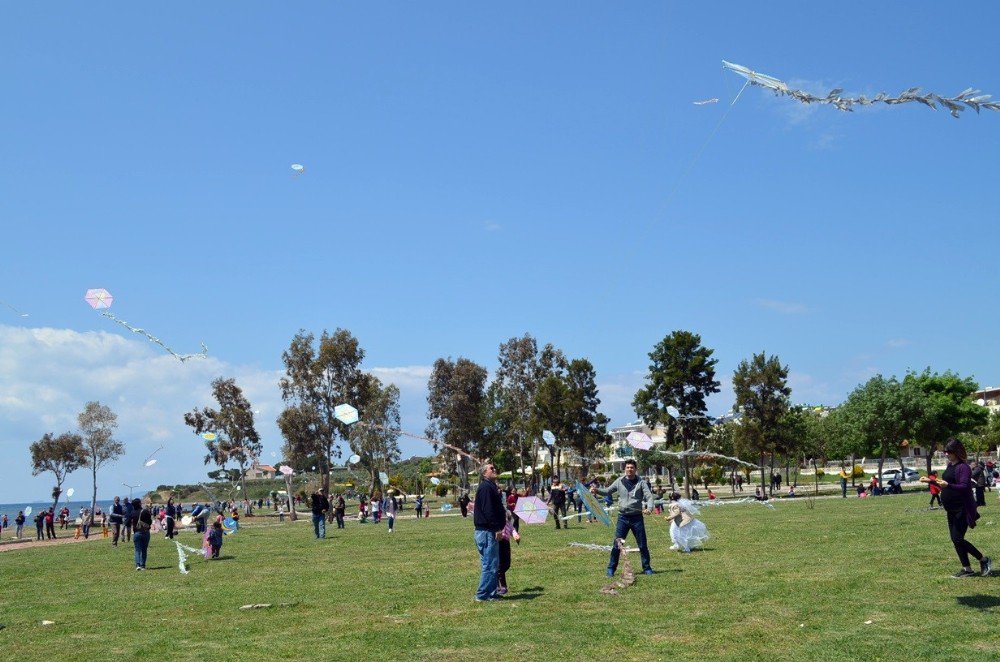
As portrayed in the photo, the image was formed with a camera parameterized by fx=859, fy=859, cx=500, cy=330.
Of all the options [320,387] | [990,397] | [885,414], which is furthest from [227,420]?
[990,397]

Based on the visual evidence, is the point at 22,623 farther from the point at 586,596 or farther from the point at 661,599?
the point at 661,599

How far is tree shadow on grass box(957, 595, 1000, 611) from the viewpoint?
9.32 meters

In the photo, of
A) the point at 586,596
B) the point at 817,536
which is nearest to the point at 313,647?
the point at 586,596

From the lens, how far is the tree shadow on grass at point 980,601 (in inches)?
367

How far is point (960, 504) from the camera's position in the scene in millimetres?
11211

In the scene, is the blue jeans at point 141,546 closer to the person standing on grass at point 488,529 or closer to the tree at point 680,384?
the person standing on grass at point 488,529

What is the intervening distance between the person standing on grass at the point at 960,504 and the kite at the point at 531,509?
897 centimetres

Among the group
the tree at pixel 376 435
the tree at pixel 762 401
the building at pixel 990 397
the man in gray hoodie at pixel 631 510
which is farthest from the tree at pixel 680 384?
the building at pixel 990 397

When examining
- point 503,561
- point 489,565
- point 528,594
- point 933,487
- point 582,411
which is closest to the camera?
point 489,565

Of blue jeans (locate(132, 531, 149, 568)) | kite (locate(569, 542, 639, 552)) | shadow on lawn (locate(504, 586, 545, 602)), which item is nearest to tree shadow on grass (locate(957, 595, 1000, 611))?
shadow on lawn (locate(504, 586, 545, 602))

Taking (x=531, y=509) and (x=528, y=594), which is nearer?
(x=528, y=594)

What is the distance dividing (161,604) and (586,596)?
6633 millimetres

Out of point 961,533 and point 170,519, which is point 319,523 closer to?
point 170,519

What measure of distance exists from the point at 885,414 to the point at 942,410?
20.3 ft
